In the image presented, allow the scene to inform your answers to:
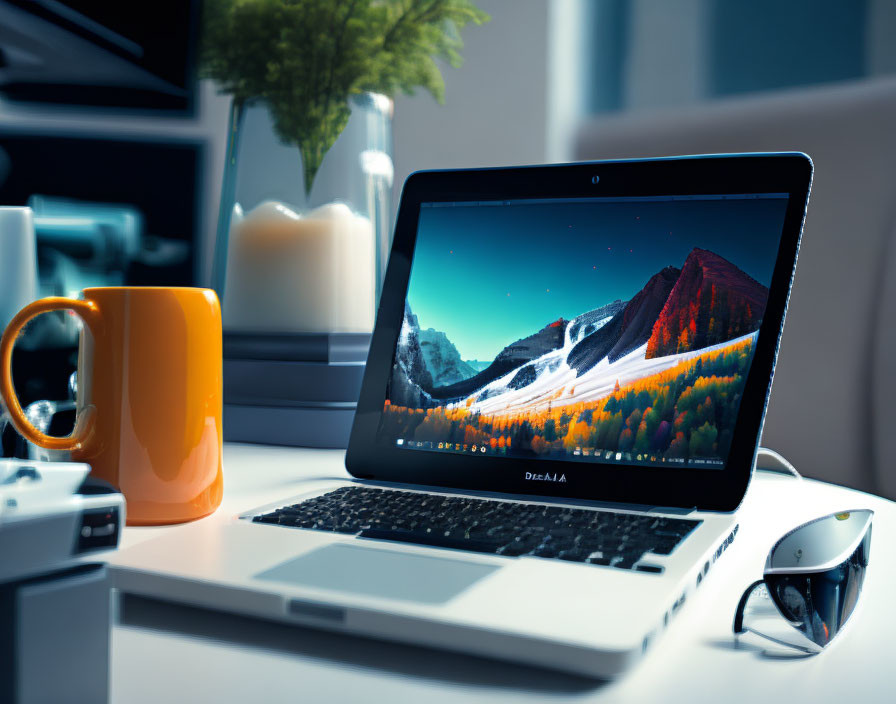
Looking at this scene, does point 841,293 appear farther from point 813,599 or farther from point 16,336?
Result: point 16,336

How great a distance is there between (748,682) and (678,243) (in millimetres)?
404

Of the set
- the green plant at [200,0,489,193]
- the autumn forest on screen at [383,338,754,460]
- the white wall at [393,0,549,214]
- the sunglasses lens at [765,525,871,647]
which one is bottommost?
the sunglasses lens at [765,525,871,647]

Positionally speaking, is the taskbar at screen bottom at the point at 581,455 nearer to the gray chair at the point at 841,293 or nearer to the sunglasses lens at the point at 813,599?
the sunglasses lens at the point at 813,599

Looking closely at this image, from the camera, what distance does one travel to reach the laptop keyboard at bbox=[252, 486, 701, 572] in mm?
448

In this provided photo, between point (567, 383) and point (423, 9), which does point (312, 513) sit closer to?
point (567, 383)

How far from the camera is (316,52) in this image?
899 millimetres

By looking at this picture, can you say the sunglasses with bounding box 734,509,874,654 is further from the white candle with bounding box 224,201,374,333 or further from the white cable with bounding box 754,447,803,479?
the white candle with bounding box 224,201,374,333

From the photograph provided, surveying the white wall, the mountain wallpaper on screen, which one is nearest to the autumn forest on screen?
the mountain wallpaper on screen

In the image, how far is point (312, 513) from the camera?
0.53 m

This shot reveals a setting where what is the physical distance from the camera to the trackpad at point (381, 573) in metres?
0.38

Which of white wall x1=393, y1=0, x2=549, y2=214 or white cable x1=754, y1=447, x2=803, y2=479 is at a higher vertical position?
white wall x1=393, y1=0, x2=549, y2=214

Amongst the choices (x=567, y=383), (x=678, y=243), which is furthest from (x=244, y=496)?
(x=678, y=243)

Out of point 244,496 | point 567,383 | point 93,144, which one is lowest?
point 244,496

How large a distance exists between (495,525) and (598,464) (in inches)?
5.7
